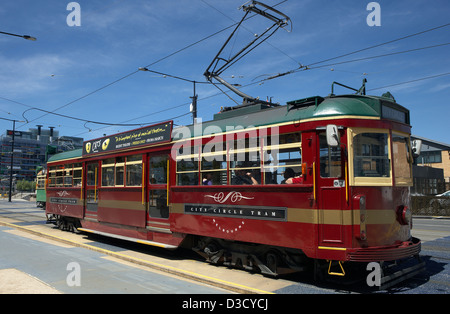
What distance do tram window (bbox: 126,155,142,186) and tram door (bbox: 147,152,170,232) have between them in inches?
18.0

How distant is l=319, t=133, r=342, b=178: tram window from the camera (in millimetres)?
6180

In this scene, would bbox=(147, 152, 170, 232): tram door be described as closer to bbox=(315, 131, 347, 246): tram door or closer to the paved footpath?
the paved footpath

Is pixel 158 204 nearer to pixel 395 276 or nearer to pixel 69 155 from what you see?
pixel 395 276

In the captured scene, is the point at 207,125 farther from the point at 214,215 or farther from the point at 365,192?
the point at 365,192

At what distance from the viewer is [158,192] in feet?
31.5

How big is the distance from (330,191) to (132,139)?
658 cm

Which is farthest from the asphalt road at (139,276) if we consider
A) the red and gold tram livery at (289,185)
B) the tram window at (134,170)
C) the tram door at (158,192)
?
the tram window at (134,170)

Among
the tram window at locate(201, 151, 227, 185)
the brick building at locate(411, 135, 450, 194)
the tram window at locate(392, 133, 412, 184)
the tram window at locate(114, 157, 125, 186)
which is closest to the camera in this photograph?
the tram window at locate(392, 133, 412, 184)

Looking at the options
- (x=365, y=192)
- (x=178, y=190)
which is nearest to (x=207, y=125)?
(x=178, y=190)

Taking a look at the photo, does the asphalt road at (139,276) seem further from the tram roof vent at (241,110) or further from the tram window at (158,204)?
the tram roof vent at (241,110)

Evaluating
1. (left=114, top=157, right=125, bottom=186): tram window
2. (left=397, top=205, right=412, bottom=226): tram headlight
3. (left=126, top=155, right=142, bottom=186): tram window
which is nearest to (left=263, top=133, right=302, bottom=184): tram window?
(left=397, top=205, right=412, bottom=226): tram headlight

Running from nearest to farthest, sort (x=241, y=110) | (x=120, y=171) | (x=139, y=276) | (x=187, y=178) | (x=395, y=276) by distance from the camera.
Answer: (x=395, y=276) < (x=139, y=276) < (x=241, y=110) < (x=187, y=178) < (x=120, y=171)

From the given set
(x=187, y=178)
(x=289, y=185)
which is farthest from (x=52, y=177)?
(x=289, y=185)

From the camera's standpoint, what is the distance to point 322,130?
20.7ft
